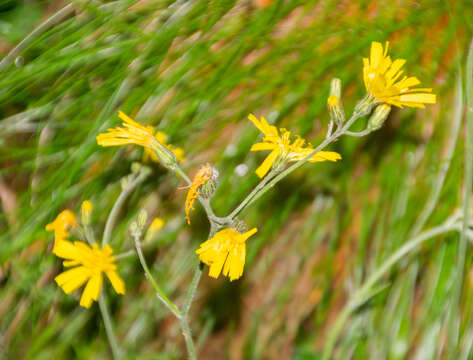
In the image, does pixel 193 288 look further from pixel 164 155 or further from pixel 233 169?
pixel 233 169

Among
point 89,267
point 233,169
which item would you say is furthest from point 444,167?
point 89,267

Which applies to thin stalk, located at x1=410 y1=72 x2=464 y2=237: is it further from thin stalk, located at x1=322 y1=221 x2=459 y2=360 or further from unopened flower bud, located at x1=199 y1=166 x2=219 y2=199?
unopened flower bud, located at x1=199 y1=166 x2=219 y2=199

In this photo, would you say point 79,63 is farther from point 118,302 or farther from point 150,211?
point 118,302

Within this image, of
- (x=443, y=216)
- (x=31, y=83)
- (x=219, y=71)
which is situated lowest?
(x=443, y=216)

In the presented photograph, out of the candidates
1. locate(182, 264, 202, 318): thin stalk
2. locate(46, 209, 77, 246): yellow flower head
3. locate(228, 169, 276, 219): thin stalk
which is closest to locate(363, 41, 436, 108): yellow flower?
locate(228, 169, 276, 219): thin stalk

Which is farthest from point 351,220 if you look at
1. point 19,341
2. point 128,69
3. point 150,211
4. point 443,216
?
point 19,341

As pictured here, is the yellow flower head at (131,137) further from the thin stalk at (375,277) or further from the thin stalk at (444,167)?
the thin stalk at (444,167)

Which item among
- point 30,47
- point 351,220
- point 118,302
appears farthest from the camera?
point 351,220
